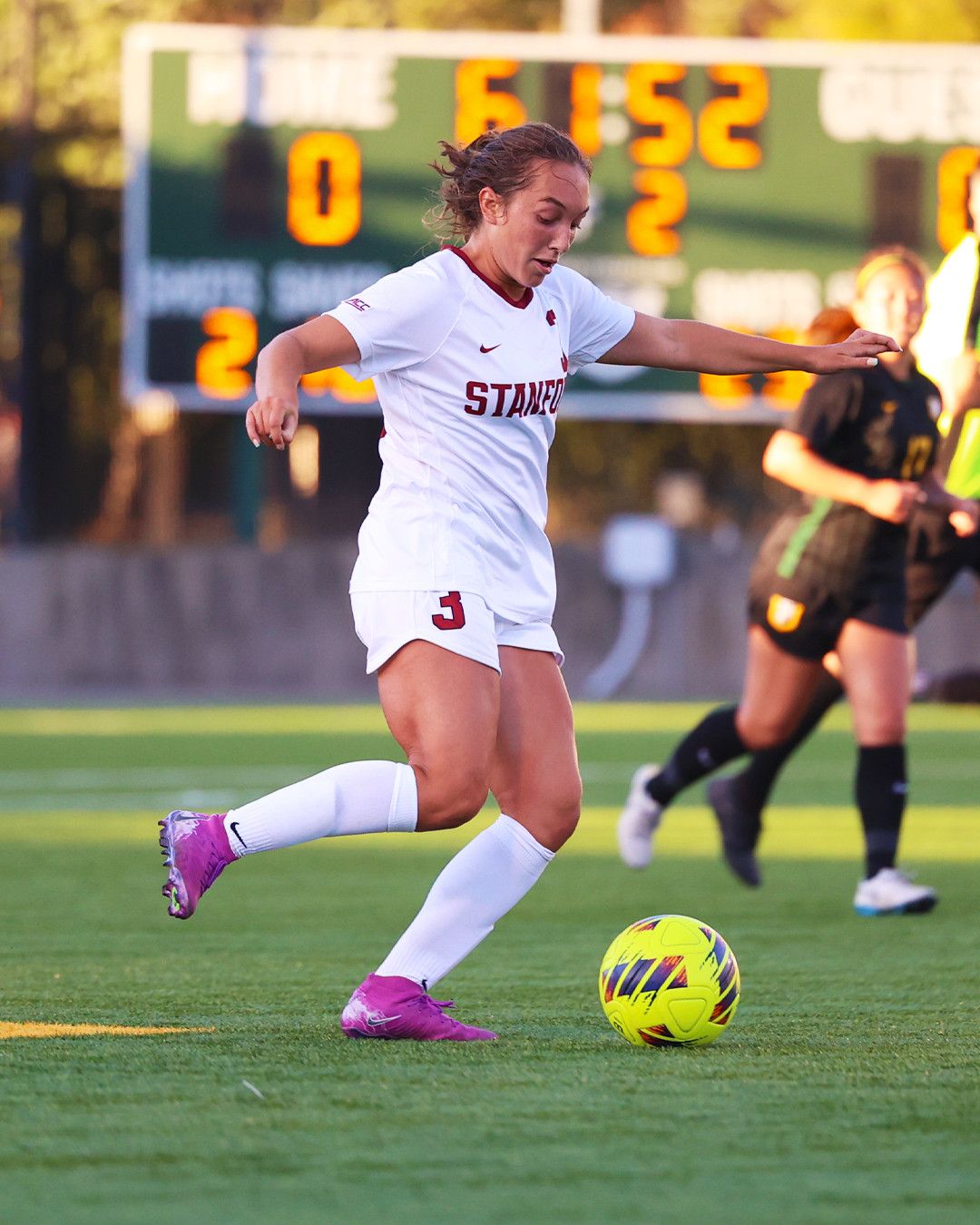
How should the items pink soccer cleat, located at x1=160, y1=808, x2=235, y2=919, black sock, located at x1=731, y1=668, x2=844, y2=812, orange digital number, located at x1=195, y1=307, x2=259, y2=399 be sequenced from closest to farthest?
pink soccer cleat, located at x1=160, y1=808, x2=235, y2=919 < black sock, located at x1=731, y1=668, x2=844, y2=812 < orange digital number, located at x1=195, y1=307, x2=259, y2=399

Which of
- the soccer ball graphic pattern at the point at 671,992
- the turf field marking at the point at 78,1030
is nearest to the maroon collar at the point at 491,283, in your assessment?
the soccer ball graphic pattern at the point at 671,992

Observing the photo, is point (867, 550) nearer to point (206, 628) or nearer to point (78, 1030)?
point (78, 1030)

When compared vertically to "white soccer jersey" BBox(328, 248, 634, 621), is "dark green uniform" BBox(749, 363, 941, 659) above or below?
below

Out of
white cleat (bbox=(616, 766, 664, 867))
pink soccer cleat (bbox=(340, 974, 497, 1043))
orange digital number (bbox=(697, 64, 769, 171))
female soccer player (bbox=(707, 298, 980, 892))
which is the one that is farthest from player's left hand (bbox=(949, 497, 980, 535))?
orange digital number (bbox=(697, 64, 769, 171))

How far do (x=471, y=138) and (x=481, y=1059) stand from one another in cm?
1374

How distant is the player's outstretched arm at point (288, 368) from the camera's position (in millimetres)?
4062

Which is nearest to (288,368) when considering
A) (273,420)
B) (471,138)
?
(273,420)

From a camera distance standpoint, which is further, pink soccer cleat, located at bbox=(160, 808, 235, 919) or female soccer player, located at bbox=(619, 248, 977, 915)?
female soccer player, located at bbox=(619, 248, 977, 915)

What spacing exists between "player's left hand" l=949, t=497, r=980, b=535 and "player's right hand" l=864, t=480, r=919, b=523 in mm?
398

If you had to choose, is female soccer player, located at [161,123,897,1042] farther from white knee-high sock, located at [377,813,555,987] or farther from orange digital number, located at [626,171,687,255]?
orange digital number, located at [626,171,687,255]

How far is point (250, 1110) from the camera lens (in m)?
3.75

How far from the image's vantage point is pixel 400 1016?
14.9 feet

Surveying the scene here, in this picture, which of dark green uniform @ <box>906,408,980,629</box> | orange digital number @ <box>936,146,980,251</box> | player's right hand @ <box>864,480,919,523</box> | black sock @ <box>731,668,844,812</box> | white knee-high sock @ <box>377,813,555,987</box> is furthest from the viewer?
orange digital number @ <box>936,146,980,251</box>

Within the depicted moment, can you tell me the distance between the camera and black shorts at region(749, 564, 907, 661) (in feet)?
23.3
